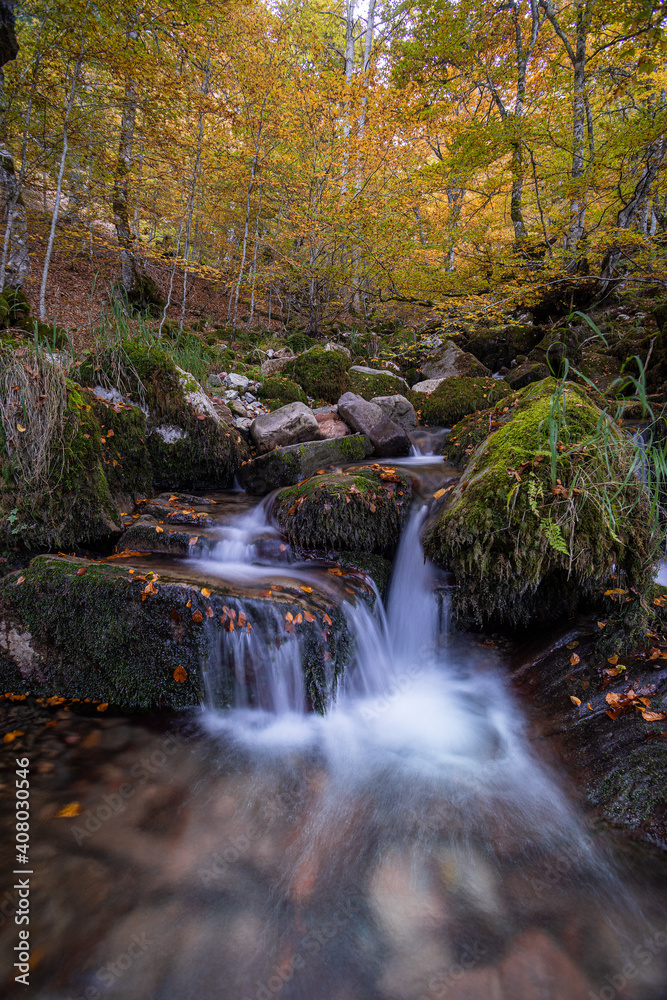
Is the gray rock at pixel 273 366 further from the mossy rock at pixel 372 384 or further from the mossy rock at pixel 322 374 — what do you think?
the mossy rock at pixel 372 384

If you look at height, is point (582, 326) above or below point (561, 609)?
above

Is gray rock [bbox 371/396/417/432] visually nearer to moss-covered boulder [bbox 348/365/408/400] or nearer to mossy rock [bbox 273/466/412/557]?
moss-covered boulder [bbox 348/365/408/400]

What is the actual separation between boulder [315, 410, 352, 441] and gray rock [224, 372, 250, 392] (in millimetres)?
1743

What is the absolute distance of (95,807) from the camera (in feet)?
7.18

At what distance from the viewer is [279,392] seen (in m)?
7.54

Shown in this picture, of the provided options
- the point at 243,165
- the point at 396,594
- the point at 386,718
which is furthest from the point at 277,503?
the point at 243,165

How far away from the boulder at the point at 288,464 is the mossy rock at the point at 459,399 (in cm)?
265

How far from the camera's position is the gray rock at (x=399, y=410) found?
292 inches

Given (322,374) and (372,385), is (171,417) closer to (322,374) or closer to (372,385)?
(322,374)

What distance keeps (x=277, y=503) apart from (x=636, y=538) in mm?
3156

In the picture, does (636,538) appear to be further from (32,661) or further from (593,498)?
(32,661)

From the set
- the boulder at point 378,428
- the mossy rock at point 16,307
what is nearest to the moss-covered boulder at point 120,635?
the boulder at point 378,428

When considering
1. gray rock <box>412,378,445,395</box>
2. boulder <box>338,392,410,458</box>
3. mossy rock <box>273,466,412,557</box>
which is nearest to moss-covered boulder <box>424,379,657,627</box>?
mossy rock <box>273,466,412,557</box>

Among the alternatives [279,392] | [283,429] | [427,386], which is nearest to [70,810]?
[283,429]
